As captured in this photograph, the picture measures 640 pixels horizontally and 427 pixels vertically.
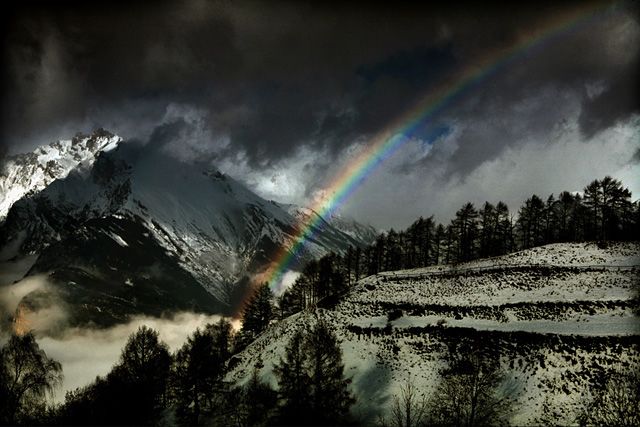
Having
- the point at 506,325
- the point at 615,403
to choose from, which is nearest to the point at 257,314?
the point at 506,325

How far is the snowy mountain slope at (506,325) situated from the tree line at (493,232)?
58.2 feet

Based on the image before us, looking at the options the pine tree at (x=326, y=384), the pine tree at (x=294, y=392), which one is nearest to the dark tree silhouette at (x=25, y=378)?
the pine tree at (x=294, y=392)

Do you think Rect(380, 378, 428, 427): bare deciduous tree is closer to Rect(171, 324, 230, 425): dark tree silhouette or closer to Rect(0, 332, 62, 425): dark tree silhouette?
Rect(171, 324, 230, 425): dark tree silhouette

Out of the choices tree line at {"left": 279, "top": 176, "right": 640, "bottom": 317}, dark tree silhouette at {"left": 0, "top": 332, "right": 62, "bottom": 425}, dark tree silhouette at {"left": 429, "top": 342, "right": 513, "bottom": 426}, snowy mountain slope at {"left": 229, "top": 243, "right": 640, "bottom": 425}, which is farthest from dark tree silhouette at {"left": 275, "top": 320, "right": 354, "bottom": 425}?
tree line at {"left": 279, "top": 176, "right": 640, "bottom": 317}

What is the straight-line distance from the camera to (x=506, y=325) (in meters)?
51.0

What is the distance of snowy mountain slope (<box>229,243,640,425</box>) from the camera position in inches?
1572

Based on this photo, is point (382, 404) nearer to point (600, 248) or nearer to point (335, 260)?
point (600, 248)

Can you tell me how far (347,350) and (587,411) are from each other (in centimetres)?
2892

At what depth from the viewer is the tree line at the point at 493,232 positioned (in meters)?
86.5

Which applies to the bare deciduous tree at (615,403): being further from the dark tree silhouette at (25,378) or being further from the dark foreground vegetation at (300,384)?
the dark tree silhouette at (25,378)

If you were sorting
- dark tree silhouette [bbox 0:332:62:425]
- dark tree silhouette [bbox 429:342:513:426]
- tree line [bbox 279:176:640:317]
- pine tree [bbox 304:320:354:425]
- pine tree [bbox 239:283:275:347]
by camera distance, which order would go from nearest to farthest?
dark tree silhouette [bbox 0:332:62:425] → dark tree silhouette [bbox 429:342:513:426] → pine tree [bbox 304:320:354:425] → tree line [bbox 279:176:640:317] → pine tree [bbox 239:283:275:347]

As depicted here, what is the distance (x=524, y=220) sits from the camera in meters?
99.1

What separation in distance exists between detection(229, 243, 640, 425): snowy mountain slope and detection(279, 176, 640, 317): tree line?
58.2 feet

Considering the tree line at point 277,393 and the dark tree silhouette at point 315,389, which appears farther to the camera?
the dark tree silhouette at point 315,389
